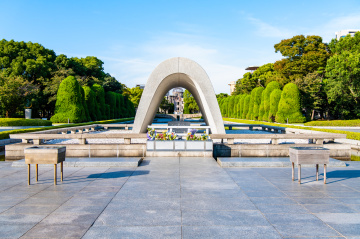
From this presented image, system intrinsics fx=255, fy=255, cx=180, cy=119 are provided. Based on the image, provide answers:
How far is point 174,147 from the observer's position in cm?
1108

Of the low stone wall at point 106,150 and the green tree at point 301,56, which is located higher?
the green tree at point 301,56

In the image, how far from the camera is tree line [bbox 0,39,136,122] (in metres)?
32.0

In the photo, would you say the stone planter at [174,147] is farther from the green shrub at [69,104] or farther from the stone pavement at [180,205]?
the green shrub at [69,104]

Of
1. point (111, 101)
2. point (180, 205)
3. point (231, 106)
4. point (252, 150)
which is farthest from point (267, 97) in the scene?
point (180, 205)

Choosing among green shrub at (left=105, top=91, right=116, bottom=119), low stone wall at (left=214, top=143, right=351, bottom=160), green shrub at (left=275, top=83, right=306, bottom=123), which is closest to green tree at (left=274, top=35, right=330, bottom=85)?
green shrub at (left=275, top=83, right=306, bottom=123)

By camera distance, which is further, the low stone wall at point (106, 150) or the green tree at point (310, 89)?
the green tree at point (310, 89)

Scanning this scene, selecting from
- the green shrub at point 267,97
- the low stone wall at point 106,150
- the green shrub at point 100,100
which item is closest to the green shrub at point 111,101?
the green shrub at point 100,100

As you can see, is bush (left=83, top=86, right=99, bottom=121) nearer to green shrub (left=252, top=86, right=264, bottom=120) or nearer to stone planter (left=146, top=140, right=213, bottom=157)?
green shrub (left=252, top=86, right=264, bottom=120)

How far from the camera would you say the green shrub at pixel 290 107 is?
1344 inches

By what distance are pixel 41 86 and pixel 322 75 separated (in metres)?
47.5

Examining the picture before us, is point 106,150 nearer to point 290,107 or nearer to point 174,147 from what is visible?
point 174,147

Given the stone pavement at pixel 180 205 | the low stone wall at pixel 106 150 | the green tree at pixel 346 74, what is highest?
the green tree at pixel 346 74

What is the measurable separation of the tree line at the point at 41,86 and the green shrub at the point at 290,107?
26601mm

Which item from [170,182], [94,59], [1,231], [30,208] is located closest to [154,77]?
[170,182]
